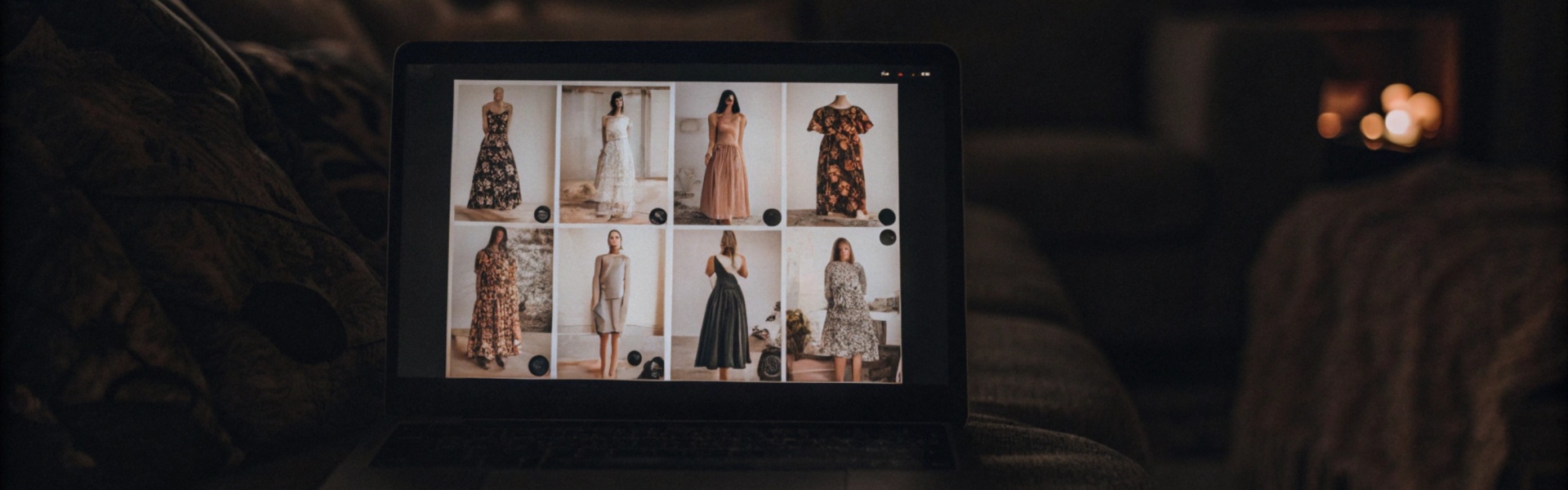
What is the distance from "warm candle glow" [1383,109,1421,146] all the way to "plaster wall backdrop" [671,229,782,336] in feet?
10.8

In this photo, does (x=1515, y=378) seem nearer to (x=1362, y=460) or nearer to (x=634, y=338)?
(x=1362, y=460)

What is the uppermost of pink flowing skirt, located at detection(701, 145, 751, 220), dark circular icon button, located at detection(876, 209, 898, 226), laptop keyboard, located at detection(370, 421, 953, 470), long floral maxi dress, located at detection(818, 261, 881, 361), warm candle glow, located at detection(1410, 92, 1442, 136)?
warm candle glow, located at detection(1410, 92, 1442, 136)

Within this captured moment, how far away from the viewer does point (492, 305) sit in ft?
1.71

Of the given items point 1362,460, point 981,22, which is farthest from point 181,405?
point 981,22

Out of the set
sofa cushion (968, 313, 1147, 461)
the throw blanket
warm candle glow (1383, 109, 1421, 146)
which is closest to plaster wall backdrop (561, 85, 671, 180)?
sofa cushion (968, 313, 1147, 461)

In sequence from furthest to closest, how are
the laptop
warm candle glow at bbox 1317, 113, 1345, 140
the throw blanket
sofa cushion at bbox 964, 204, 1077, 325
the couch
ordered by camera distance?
warm candle glow at bbox 1317, 113, 1345, 140 → sofa cushion at bbox 964, 204, 1077, 325 → the throw blanket → the laptop → the couch

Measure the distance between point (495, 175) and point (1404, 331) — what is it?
973 mm

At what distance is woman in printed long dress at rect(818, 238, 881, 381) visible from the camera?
52 cm

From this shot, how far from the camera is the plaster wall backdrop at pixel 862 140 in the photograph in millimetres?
531

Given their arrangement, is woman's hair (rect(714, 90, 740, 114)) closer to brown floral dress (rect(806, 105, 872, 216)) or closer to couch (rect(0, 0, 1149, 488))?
brown floral dress (rect(806, 105, 872, 216))

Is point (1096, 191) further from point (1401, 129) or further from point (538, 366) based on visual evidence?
point (1401, 129)

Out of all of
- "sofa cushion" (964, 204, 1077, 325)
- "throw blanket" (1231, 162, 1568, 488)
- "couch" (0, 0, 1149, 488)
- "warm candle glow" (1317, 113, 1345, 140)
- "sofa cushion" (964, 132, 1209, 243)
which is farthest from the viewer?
"warm candle glow" (1317, 113, 1345, 140)

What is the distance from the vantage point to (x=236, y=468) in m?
0.44

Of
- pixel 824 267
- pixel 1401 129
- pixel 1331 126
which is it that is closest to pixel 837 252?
pixel 824 267
